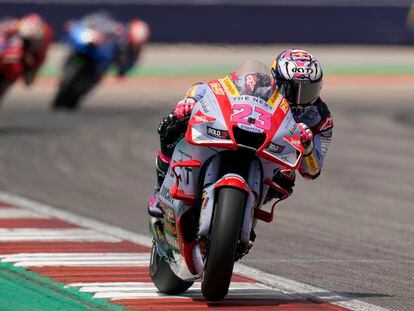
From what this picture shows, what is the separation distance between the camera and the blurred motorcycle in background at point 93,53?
21188 millimetres

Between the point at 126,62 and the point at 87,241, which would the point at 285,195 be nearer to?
the point at 87,241

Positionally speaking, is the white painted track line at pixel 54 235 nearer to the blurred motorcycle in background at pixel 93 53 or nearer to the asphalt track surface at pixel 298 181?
the asphalt track surface at pixel 298 181

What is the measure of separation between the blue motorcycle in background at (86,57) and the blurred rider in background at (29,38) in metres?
1.05

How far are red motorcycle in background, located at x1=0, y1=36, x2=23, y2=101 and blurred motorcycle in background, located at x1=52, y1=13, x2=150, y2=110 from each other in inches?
67.8

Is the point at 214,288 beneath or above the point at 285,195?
beneath

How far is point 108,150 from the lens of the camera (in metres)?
17.2

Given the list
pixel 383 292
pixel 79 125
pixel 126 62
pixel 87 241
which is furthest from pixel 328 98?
pixel 383 292

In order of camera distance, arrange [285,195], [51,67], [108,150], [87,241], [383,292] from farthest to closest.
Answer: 1. [51,67]
2. [108,150]
3. [87,241]
4. [383,292]
5. [285,195]

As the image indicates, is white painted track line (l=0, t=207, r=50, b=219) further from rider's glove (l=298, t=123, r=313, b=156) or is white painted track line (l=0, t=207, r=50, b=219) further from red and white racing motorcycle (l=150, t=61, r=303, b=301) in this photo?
rider's glove (l=298, t=123, r=313, b=156)

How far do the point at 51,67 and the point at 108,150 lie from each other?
13.9m

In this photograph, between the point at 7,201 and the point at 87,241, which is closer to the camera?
the point at 87,241

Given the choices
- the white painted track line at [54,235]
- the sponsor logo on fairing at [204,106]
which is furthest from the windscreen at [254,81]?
the white painted track line at [54,235]

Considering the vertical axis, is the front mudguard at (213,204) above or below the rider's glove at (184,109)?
below

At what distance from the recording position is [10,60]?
1912 cm
